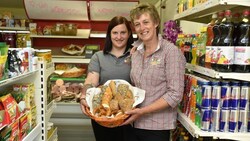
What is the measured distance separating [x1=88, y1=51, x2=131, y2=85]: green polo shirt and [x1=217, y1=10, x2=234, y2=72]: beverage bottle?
3.24ft

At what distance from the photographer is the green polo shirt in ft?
8.23

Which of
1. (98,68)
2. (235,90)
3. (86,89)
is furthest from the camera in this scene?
(98,68)

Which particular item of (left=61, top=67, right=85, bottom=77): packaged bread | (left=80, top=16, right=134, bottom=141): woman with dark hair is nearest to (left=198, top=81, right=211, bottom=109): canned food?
(left=80, top=16, right=134, bottom=141): woman with dark hair

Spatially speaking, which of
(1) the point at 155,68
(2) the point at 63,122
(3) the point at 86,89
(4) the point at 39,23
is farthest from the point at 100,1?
(1) the point at 155,68

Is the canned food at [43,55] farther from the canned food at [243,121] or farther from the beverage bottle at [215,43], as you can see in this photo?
the canned food at [243,121]

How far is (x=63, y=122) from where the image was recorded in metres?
3.98

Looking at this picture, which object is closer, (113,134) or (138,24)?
(138,24)

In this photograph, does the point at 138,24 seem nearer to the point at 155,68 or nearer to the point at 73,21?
the point at 155,68

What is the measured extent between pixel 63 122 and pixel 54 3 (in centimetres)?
195

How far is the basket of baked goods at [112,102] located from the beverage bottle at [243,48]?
2.26 feet

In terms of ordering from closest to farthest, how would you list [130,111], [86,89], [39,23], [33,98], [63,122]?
[130,111] → [33,98] → [86,89] → [63,122] → [39,23]

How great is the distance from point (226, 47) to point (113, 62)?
1.16 m

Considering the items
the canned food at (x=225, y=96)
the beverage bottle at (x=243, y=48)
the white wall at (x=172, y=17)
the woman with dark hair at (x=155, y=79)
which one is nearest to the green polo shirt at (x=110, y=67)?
the woman with dark hair at (x=155, y=79)

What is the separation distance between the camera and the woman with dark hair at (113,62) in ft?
8.20
